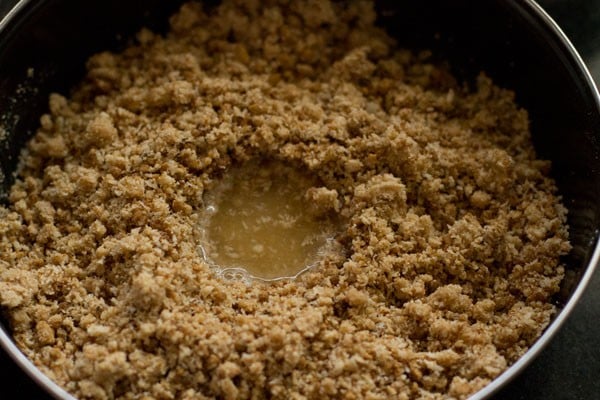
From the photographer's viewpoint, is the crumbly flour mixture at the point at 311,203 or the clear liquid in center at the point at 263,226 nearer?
the crumbly flour mixture at the point at 311,203

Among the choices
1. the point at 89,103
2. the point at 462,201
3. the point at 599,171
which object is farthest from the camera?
the point at 89,103

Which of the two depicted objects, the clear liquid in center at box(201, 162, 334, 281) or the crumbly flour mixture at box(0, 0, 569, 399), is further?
the clear liquid in center at box(201, 162, 334, 281)

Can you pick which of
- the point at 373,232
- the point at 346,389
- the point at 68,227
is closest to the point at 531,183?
the point at 373,232

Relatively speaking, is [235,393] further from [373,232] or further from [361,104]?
[361,104]
